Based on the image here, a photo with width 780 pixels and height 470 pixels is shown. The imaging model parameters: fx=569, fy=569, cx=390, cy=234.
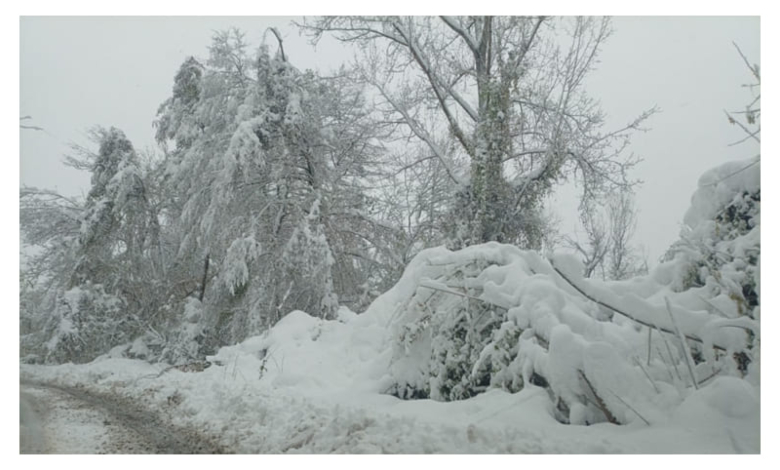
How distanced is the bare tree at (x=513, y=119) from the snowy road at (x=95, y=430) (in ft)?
17.5

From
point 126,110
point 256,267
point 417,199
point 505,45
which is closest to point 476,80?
point 505,45

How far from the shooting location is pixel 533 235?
8.66 metres

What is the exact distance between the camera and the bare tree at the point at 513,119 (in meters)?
8.30

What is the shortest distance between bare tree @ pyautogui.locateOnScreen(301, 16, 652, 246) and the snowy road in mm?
5348

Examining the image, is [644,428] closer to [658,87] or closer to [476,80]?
[658,87]

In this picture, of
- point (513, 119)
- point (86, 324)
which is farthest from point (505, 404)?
point (86, 324)

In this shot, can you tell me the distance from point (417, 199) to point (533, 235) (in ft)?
7.21

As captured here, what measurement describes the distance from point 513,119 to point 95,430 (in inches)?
268

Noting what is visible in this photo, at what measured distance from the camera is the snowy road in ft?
12.3

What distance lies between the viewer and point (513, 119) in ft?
28.3

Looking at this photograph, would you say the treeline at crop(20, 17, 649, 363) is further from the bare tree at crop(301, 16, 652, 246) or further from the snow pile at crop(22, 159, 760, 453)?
the snow pile at crop(22, 159, 760, 453)

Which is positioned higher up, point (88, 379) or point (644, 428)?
point (644, 428)

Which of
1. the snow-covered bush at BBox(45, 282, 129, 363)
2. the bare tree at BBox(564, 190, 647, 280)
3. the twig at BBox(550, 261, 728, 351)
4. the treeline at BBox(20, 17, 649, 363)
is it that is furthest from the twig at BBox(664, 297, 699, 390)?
the snow-covered bush at BBox(45, 282, 129, 363)

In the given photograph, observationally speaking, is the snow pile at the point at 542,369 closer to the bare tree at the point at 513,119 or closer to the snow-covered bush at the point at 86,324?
the snow-covered bush at the point at 86,324
